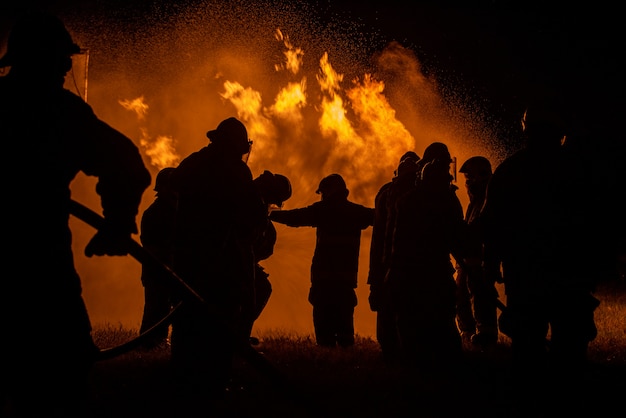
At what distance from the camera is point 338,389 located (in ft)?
15.4

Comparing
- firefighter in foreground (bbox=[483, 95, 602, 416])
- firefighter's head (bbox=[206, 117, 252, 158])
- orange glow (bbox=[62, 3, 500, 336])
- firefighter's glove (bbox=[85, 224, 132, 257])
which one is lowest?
firefighter's glove (bbox=[85, 224, 132, 257])

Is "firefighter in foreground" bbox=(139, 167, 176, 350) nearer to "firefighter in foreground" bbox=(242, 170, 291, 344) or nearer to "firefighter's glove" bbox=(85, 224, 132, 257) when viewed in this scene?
"firefighter in foreground" bbox=(242, 170, 291, 344)

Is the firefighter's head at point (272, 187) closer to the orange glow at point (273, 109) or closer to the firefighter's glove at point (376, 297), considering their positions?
the firefighter's glove at point (376, 297)

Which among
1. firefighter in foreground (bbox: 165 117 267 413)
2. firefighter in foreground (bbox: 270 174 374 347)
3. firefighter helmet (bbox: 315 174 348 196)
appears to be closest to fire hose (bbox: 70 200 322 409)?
firefighter in foreground (bbox: 165 117 267 413)

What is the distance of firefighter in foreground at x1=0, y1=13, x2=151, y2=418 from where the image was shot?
107 inches

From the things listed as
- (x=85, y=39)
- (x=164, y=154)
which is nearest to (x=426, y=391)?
(x=85, y=39)

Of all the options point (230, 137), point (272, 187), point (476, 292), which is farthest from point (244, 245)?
point (476, 292)

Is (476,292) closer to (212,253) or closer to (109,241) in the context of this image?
(212,253)

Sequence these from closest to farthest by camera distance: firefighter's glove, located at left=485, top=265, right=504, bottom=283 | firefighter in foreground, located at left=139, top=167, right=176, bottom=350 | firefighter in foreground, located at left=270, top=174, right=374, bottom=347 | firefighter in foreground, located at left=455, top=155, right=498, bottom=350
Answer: firefighter's glove, located at left=485, top=265, right=504, bottom=283 → firefighter in foreground, located at left=139, top=167, right=176, bottom=350 → firefighter in foreground, located at left=455, top=155, right=498, bottom=350 → firefighter in foreground, located at left=270, top=174, right=374, bottom=347

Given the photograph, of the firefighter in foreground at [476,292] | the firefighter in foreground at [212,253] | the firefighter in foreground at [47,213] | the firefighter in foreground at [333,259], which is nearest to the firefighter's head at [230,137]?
the firefighter in foreground at [212,253]

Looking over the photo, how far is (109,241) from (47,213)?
1.16 ft

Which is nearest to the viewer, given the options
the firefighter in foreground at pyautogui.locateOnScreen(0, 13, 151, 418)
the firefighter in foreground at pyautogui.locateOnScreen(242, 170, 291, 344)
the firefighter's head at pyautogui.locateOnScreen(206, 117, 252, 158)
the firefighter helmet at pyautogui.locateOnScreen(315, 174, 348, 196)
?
the firefighter in foreground at pyautogui.locateOnScreen(0, 13, 151, 418)

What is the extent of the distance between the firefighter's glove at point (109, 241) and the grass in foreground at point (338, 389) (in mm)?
1298

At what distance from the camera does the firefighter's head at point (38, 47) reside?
2.97 metres
